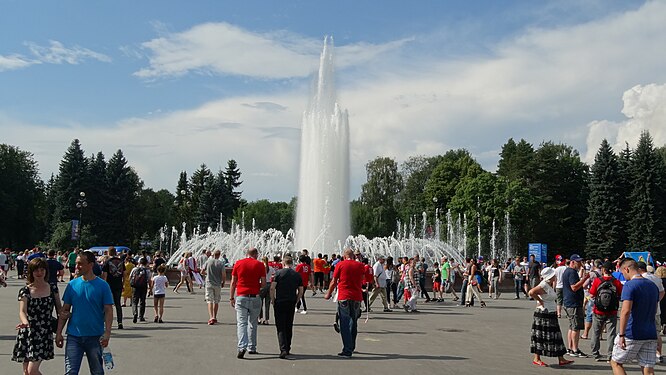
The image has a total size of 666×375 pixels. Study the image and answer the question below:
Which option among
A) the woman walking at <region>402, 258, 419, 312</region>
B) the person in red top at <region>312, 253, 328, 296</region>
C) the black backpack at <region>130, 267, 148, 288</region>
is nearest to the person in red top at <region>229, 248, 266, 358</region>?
the black backpack at <region>130, 267, 148, 288</region>

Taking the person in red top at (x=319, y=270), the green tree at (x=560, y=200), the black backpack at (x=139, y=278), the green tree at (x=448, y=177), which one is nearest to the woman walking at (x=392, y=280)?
the person in red top at (x=319, y=270)

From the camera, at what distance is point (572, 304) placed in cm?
1391

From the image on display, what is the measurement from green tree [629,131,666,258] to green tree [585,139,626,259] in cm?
153

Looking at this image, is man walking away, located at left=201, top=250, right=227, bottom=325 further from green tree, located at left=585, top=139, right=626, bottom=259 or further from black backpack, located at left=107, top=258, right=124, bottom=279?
green tree, located at left=585, top=139, right=626, bottom=259

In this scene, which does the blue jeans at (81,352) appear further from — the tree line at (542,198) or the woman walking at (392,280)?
the tree line at (542,198)

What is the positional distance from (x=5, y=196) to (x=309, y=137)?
54937 millimetres

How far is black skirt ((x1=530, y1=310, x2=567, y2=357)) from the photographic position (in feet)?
39.0

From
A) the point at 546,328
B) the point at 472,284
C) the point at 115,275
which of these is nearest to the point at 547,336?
the point at 546,328

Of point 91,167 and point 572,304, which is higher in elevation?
point 91,167

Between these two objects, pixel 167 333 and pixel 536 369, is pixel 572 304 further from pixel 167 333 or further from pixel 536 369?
pixel 167 333

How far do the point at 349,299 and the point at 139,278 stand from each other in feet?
→ 23.6

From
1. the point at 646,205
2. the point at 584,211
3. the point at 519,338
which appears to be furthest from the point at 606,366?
the point at 584,211

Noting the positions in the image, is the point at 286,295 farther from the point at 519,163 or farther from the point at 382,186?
the point at 382,186

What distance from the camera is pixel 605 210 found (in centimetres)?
7144
